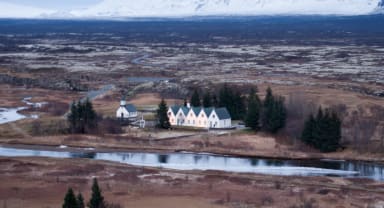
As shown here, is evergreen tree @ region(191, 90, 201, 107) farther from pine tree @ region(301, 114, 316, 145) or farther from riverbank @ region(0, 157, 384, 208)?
riverbank @ region(0, 157, 384, 208)

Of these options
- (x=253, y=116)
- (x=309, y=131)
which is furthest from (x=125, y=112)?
(x=309, y=131)

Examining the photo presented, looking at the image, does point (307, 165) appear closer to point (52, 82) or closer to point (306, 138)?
point (306, 138)

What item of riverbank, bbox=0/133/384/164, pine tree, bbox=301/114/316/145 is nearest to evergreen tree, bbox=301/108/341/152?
pine tree, bbox=301/114/316/145

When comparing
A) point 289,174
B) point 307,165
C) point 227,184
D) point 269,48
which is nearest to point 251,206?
point 227,184

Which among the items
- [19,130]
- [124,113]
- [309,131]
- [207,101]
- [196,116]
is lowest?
[19,130]

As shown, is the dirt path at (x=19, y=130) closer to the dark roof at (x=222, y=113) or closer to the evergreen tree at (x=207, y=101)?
the dark roof at (x=222, y=113)

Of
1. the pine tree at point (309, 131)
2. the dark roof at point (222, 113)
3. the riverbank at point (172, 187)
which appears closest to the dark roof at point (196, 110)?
the dark roof at point (222, 113)

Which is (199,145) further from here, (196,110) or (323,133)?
(323,133)
